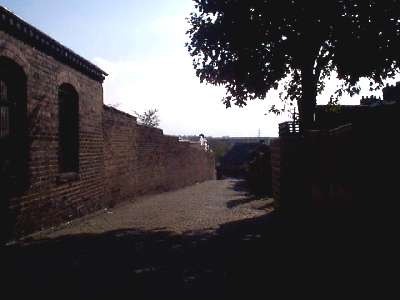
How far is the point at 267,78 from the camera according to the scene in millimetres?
15016

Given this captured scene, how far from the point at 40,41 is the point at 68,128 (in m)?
2.55

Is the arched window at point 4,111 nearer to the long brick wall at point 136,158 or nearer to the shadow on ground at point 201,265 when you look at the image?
the shadow on ground at point 201,265

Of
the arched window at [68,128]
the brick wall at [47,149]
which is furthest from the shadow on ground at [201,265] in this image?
the arched window at [68,128]

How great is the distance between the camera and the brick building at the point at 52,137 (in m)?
7.53

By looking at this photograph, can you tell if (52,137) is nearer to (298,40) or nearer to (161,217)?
(161,217)

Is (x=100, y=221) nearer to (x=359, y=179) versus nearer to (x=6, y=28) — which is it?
(x=6, y=28)

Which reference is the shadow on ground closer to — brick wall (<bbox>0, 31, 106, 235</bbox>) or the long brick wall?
brick wall (<bbox>0, 31, 106, 235</bbox>)

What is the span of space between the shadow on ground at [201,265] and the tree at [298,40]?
262 inches

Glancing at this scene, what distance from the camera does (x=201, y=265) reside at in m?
6.12

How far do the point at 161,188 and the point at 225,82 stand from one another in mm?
7097

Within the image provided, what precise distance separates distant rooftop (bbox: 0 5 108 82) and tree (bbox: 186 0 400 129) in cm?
481

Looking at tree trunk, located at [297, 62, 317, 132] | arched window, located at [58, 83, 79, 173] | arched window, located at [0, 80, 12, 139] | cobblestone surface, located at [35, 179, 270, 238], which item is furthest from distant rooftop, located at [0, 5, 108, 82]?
tree trunk, located at [297, 62, 317, 132]

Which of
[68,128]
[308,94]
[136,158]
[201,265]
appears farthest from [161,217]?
[308,94]

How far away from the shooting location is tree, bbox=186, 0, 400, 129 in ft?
43.1
